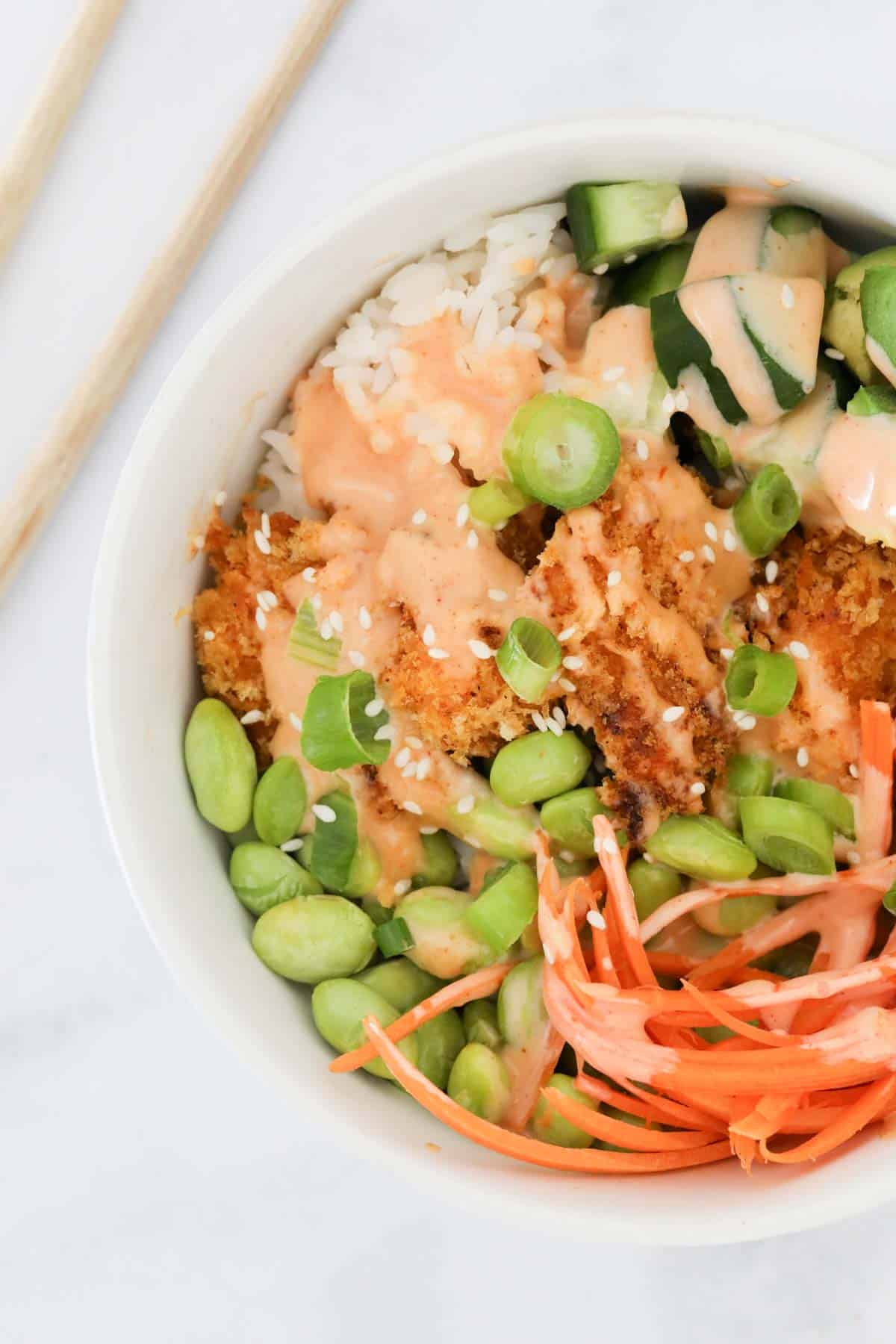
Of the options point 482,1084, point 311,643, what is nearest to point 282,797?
point 311,643

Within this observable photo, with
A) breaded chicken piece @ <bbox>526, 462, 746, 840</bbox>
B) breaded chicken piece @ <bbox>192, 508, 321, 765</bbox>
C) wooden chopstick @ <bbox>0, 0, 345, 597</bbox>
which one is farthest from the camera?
wooden chopstick @ <bbox>0, 0, 345, 597</bbox>

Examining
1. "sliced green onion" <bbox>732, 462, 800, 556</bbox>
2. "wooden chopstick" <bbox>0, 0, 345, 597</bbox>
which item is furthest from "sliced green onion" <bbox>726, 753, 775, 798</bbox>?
"wooden chopstick" <bbox>0, 0, 345, 597</bbox>

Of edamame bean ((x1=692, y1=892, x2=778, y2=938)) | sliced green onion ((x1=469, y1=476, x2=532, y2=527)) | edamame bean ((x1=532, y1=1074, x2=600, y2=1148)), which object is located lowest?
edamame bean ((x1=532, y1=1074, x2=600, y2=1148))

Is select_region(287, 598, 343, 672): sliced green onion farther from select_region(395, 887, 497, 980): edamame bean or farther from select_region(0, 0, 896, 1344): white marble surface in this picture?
select_region(0, 0, 896, 1344): white marble surface

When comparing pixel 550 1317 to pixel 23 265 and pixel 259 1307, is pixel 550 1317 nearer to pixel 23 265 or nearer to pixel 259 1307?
pixel 259 1307

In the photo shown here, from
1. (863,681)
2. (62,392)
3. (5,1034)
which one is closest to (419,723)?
(863,681)

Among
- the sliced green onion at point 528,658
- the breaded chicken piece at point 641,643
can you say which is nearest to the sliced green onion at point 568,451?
the breaded chicken piece at point 641,643
